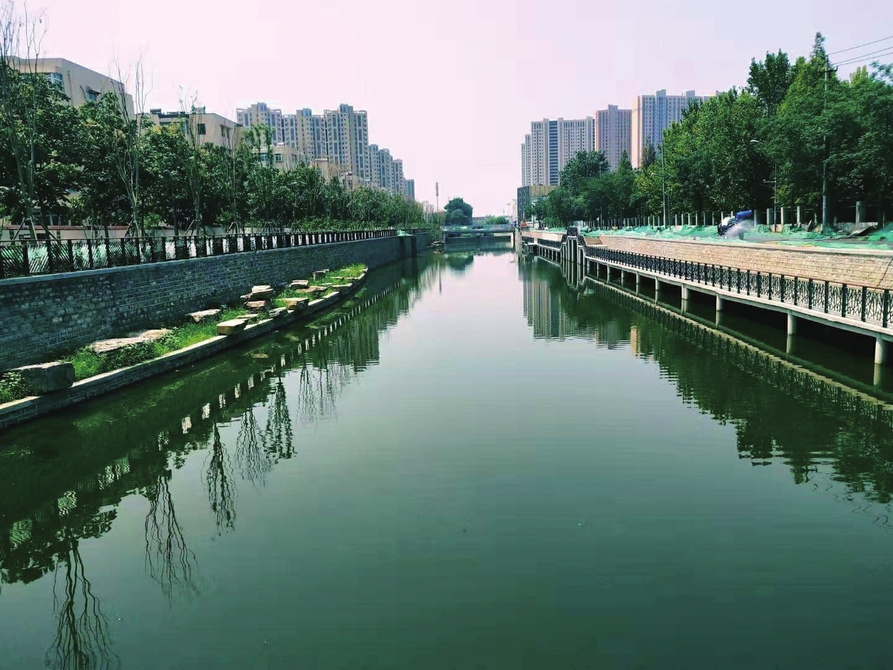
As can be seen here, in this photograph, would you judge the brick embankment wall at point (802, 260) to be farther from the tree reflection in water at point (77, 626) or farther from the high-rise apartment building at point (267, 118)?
the high-rise apartment building at point (267, 118)

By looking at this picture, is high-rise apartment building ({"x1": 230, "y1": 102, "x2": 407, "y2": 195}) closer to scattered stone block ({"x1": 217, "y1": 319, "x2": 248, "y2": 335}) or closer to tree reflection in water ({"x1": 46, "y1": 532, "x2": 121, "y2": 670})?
scattered stone block ({"x1": 217, "y1": 319, "x2": 248, "y2": 335})

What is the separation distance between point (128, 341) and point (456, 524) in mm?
12621

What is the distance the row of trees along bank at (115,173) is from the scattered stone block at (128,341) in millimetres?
5260

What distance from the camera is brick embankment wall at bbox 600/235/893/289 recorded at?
18.5 m

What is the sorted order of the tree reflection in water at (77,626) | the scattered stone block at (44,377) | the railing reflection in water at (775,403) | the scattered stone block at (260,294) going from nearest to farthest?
the tree reflection in water at (77,626)
the railing reflection in water at (775,403)
the scattered stone block at (44,377)
the scattered stone block at (260,294)

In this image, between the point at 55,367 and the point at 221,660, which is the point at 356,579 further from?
the point at 55,367

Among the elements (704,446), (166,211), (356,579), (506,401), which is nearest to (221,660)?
(356,579)

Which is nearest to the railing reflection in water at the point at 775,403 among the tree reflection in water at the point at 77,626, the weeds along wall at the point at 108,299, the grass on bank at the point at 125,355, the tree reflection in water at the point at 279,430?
the tree reflection in water at the point at 279,430

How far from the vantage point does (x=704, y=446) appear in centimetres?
1211

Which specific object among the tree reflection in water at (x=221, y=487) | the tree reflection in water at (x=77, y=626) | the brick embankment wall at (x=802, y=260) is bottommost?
the tree reflection in water at (x=77, y=626)

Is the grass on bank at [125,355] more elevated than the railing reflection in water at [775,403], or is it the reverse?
the grass on bank at [125,355]

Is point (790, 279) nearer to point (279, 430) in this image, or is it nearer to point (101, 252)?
point (279, 430)

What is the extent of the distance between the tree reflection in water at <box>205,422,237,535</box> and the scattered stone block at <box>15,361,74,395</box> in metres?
3.77

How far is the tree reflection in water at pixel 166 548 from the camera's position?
7.81 m
